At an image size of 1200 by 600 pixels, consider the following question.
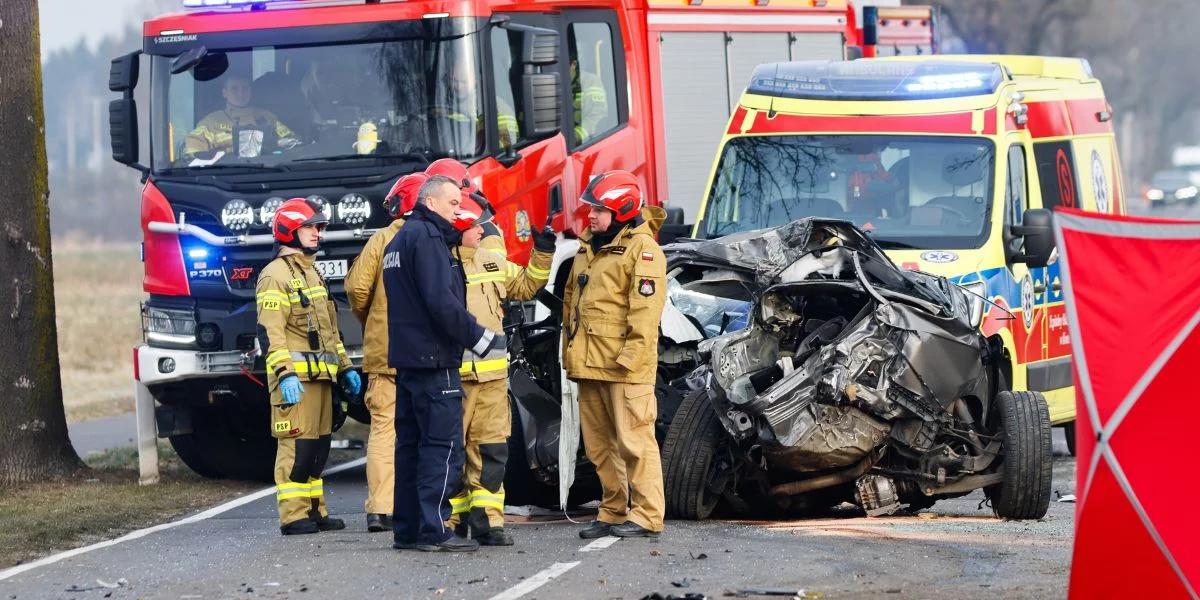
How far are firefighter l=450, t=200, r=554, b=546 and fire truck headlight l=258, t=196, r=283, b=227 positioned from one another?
8.88 ft

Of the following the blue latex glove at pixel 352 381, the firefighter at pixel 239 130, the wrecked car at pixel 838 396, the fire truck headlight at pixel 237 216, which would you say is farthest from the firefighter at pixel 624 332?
the firefighter at pixel 239 130

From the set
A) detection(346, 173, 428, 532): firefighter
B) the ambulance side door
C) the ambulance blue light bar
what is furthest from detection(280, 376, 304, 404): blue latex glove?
the ambulance blue light bar

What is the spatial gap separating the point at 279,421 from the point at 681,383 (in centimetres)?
209

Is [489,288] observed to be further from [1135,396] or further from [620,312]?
[1135,396]

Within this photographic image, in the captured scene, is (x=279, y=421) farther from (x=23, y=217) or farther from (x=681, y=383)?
(x=23, y=217)

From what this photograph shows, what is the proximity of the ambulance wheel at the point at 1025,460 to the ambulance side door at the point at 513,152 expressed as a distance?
140 inches

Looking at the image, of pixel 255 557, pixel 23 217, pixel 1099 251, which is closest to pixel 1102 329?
pixel 1099 251

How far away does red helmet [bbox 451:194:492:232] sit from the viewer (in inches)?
344

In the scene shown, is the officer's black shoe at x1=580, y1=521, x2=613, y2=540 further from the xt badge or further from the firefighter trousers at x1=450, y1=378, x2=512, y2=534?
the xt badge

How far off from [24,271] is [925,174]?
5849 millimetres

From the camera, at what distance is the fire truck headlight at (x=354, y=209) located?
11.4 meters

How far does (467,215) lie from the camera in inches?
345

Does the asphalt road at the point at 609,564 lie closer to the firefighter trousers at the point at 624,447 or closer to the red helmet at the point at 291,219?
the firefighter trousers at the point at 624,447

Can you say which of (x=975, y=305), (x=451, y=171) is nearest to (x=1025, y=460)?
(x=975, y=305)
